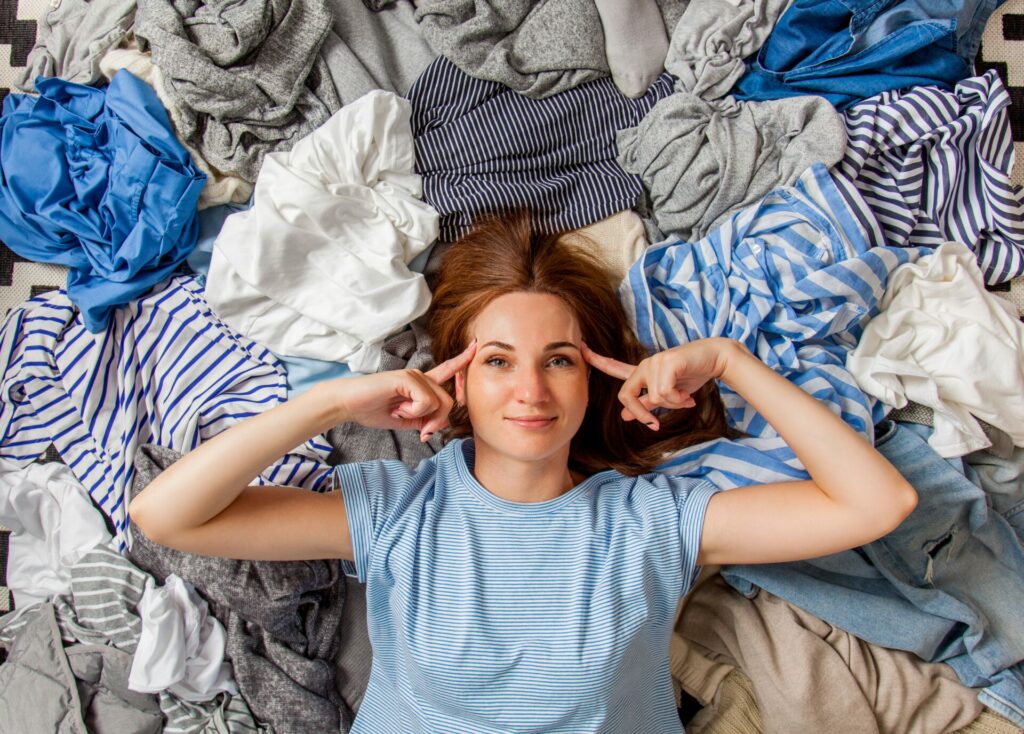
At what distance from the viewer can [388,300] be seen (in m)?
1.39

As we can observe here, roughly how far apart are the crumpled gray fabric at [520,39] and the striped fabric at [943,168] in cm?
51

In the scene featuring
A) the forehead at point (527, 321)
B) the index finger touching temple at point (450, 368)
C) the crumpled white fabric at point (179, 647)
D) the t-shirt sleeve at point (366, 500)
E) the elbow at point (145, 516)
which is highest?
the forehead at point (527, 321)

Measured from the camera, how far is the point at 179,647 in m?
1.31

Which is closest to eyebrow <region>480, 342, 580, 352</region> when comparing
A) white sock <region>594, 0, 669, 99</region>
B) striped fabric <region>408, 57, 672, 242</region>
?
striped fabric <region>408, 57, 672, 242</region>

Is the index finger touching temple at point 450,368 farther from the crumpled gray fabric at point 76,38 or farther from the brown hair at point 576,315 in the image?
the crumpled gray fabric at point 76,38

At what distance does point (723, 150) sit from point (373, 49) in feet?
Answer: 2.18

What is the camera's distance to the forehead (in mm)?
1223

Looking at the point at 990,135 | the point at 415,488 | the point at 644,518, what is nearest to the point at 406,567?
the point at 415,488

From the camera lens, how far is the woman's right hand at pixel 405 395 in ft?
3.81

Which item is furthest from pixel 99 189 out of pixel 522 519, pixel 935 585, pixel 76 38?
pixel 935 585

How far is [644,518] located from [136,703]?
897 mm

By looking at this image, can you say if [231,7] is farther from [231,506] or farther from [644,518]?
[644,518]

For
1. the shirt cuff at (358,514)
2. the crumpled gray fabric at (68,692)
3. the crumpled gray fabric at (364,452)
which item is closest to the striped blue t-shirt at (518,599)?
the shirt cuff at (358,514)

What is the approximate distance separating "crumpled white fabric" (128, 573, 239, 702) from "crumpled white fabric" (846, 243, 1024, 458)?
3.89 feet
